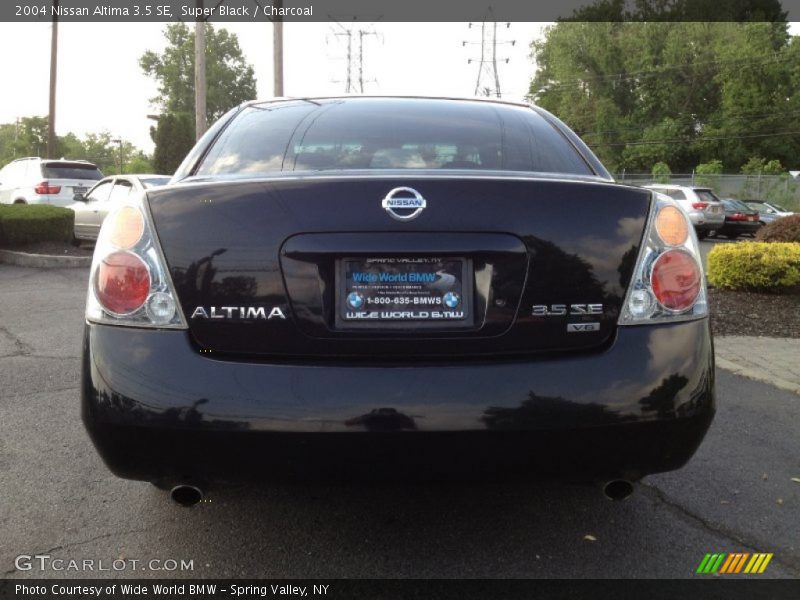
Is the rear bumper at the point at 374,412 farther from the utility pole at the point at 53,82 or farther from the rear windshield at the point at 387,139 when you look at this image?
the utility pole at the point at 53,82

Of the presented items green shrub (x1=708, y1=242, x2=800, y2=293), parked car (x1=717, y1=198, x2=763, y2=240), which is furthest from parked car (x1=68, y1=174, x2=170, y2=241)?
parked car (x1=717, y1=198, x2=763, y2=240)

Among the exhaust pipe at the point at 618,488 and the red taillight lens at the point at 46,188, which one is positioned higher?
the exhaust pipe at the point at 618,488

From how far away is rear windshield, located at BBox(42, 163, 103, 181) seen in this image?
16.8 m

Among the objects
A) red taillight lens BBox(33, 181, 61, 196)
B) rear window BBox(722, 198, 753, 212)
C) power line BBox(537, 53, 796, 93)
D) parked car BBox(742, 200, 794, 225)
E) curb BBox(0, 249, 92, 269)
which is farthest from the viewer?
power line BBox(537, 53, 796, 93)

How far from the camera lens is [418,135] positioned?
3.04 meters

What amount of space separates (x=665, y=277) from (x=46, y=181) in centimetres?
1662

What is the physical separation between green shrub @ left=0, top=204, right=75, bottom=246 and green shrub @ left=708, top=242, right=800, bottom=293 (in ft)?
33.4

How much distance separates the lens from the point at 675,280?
2365 millimetres

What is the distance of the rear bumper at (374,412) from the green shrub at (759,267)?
717 centimetres

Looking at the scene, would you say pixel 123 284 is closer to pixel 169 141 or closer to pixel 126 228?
pixel 126 228

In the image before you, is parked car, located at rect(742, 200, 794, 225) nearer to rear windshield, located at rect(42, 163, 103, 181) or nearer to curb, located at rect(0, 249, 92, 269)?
rear windshield, located at rect(42, 163, 103, 181)

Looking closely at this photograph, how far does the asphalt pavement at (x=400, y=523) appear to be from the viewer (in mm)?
2566

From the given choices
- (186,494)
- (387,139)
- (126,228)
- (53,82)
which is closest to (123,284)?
(126,228)

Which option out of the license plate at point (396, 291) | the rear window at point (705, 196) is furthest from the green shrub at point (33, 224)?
the rear window at point (705, 196)
